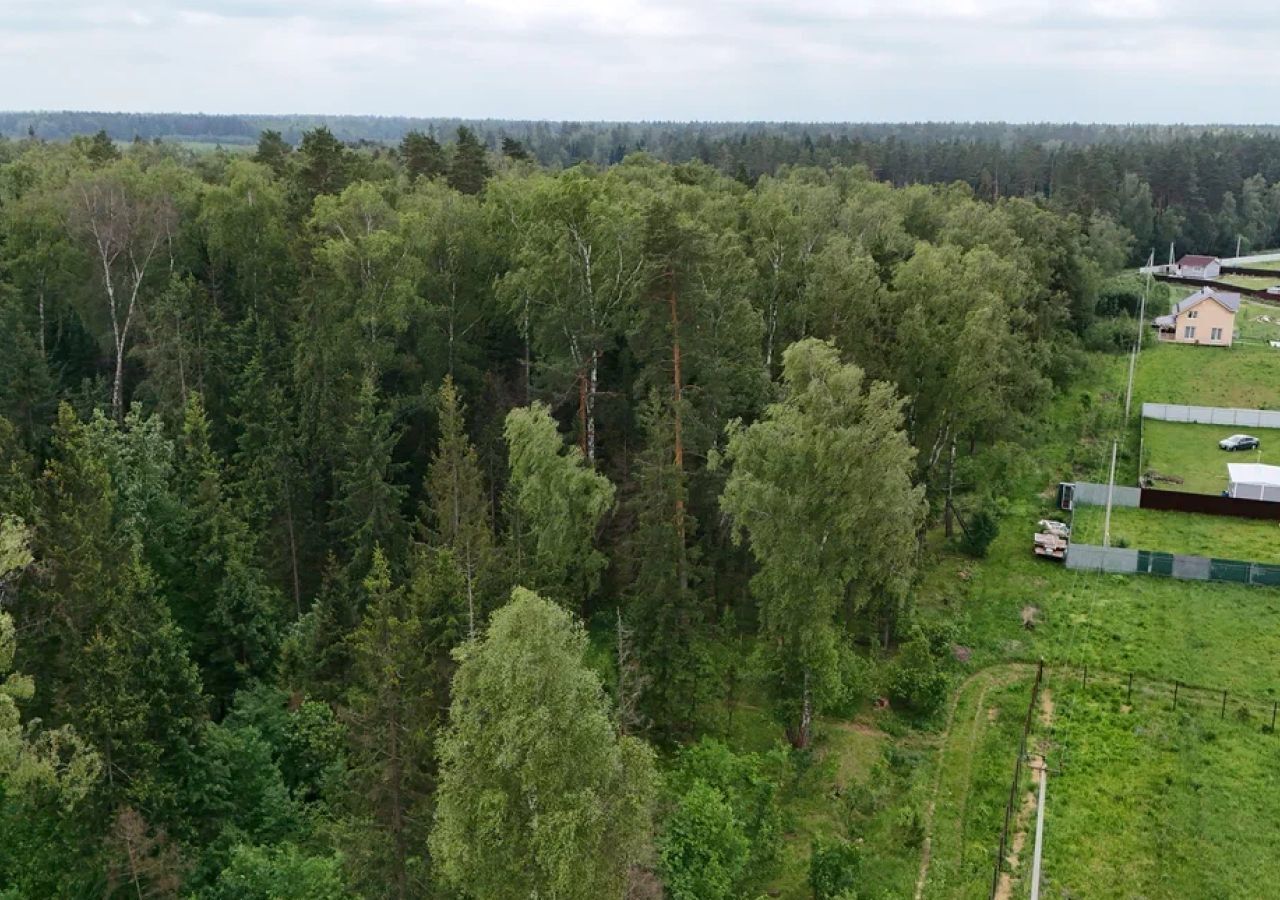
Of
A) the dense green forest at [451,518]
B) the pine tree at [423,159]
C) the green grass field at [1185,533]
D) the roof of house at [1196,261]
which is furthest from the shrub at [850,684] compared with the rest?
the roof of house at [1196,261]

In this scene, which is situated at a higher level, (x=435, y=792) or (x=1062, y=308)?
(x=1062, y=308)

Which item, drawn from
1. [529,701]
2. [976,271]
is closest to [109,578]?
Answer: [529,701]

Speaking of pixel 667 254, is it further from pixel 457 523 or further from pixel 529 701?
pixel 529 701

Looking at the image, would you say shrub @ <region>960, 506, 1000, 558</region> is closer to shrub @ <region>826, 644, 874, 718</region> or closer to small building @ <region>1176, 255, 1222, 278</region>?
shrub @ <region>826, 644, 874, 718</region>

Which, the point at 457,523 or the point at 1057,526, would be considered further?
the point at 1057,526

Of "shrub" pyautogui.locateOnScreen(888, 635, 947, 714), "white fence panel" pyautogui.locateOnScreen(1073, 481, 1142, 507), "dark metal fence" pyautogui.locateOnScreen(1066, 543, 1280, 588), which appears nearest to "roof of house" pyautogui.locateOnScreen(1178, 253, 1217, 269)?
"white fence panel" pyautogui.locateOnScreen(1073, 481, 1142, 507)

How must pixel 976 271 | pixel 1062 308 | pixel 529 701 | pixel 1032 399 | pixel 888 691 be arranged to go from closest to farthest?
1. pixel 529 701
2. pixel 888 691
3. pixel 976 271
4. pixel 1032 399
5. pixel 1062 308
